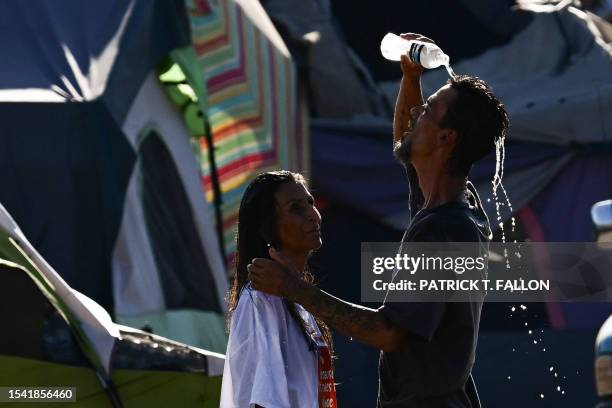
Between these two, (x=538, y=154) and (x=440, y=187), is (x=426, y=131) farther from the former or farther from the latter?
(x=538, y=154)

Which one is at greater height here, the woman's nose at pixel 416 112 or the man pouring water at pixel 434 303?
the woman's nose at pixel 416 112

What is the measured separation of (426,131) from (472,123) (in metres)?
0.10

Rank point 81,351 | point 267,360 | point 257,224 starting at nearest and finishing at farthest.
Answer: point 267,360
point 257,224
point 81,351

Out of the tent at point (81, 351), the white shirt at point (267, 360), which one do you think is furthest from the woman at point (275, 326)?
the tent at point (81, 351)

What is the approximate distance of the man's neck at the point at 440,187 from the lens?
8.85 ft

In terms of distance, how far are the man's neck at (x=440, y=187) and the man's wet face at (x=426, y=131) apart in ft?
0.15

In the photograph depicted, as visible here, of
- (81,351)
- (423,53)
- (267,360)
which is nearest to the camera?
(267,360)

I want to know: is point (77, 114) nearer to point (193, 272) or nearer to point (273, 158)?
point (193, 272)

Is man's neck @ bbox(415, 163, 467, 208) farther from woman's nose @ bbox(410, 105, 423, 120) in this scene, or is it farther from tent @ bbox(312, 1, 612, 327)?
tent @ bbox(312, 1, 612, 327)

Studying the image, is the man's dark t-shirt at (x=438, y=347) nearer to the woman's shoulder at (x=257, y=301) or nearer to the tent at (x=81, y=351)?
the woman's shoulder at (x=257, y=301)

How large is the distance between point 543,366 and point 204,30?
106 inches

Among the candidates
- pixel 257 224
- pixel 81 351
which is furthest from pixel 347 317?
pixel 81 351

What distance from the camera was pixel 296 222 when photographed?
2.89 metres

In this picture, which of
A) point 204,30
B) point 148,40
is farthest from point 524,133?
point 148,40
